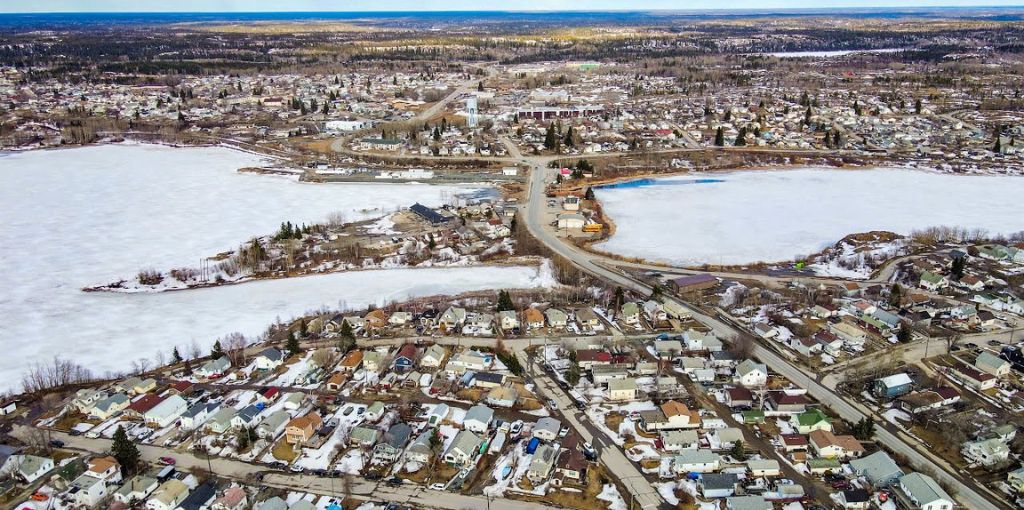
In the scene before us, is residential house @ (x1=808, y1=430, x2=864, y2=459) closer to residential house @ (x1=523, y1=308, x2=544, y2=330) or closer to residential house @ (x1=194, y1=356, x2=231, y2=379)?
residential house @ (x1=523, y1=308, x2=544, y2=330)

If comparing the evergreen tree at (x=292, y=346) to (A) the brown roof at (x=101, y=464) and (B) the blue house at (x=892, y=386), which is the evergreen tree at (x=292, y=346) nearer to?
(A) the brown roof at (x=101, y=464)

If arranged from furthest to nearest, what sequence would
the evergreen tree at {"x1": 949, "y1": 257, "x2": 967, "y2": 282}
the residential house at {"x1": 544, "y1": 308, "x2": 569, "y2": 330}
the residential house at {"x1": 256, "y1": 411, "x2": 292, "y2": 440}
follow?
the evergreen tree at {"x1": 949, "y1": 257, "x2": 967, "y2": 282} → the residential house at {"x1": 544, "y1": 308, "x2": 569, "y2": 330} → the residential house at {"x1": 256, "y1": 411, "x2": 292, "y2": 440}

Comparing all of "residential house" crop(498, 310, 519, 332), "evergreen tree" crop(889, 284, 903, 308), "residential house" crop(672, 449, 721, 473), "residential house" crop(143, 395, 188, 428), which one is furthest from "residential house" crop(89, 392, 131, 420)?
"evergreen tree" crop(889, 284, 903, 308)

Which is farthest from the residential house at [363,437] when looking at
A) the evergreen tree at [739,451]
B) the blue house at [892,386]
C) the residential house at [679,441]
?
the blue house at [892,386]

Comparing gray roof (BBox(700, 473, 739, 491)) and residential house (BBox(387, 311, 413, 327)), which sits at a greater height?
residential house (BBox(387, 311, 413, 327))

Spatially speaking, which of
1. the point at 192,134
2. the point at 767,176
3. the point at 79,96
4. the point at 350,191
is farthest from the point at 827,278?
the point at 79,96

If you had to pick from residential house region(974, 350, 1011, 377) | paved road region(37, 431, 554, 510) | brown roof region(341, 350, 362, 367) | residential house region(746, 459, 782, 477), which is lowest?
paved road region(37, 431, 554, 510)

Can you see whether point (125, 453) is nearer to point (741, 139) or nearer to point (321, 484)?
point (321, 484)

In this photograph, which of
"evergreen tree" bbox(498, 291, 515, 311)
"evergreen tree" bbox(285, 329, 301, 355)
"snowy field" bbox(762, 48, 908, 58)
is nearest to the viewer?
"evergreen tree" bbox(285, 329, 301, 355)
